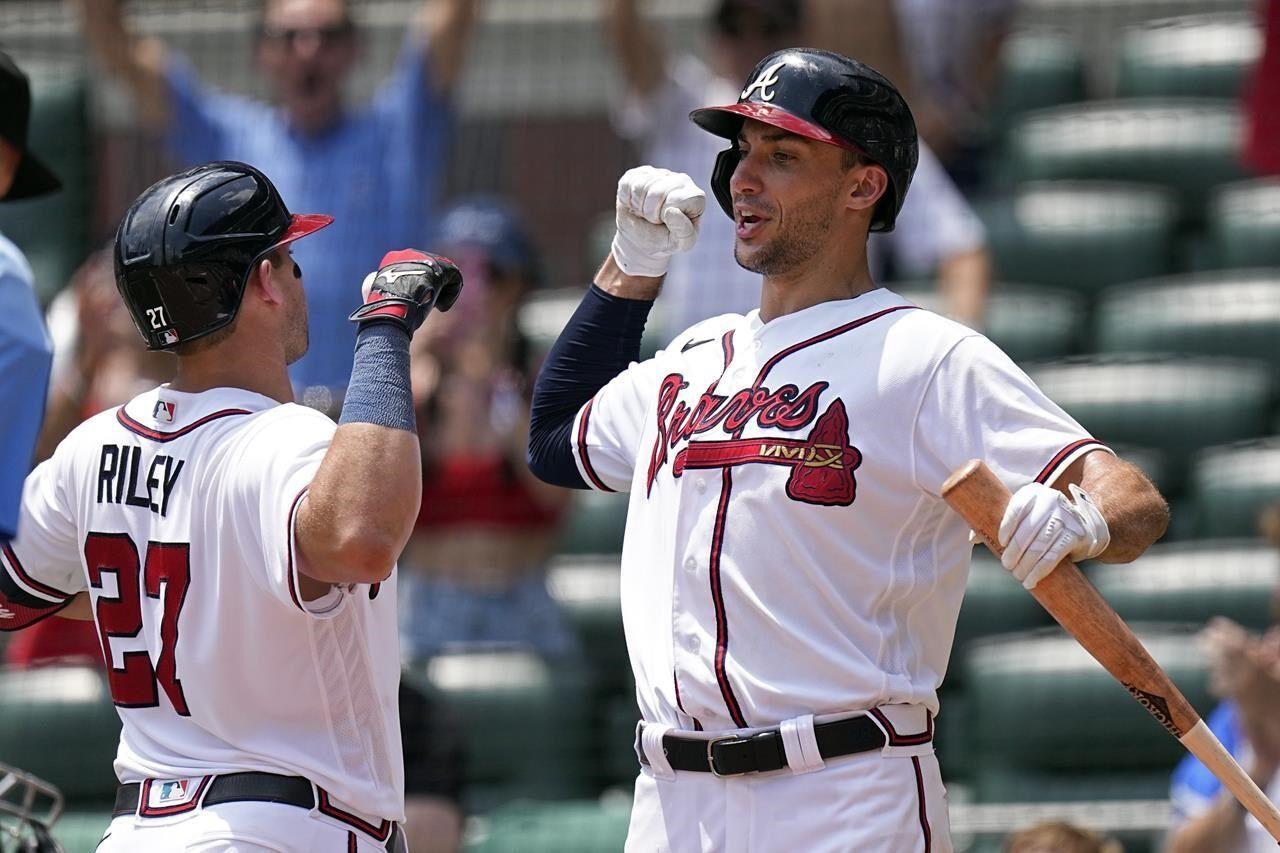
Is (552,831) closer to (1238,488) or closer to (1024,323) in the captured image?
(1238,488)

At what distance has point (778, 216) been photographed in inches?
112

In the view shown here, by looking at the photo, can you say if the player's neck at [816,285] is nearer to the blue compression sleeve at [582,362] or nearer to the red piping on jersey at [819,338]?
the red piping on jersey at [819,338]

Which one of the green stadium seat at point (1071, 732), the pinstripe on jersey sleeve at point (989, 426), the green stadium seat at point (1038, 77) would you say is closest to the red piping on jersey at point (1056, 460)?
the pinstripe on jersey sleeve at point (989, 426)

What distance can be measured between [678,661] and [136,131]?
4.47m

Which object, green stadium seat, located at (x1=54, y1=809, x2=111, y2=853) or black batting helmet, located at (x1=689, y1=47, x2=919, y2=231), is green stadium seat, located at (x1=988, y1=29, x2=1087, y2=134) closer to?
green stadium seat, located at (x1=54, y1=809, x2=111, y2=853)

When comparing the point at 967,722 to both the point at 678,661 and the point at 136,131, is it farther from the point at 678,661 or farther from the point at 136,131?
the point at 136,131

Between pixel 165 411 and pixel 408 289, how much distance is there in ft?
1.16

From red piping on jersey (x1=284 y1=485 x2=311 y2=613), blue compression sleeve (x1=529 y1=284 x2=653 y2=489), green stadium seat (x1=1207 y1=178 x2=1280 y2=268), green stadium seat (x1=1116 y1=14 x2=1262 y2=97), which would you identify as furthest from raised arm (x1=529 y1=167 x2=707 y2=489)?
green stadium seat (x1=1116 y1=14 x2=1262 y2=97)

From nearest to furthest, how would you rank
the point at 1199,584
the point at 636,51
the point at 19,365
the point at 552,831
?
1. the point at 19,365
2. the point at 552,831
3. the point at 1199,584
4. the point at 636,51

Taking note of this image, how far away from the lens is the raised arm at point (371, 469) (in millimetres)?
2432

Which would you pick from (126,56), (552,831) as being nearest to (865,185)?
(552,831)

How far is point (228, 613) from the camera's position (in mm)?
2555

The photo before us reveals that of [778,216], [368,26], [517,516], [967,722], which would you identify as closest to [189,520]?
[778,216]

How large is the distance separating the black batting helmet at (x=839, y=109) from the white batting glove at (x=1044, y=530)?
0.59 m
